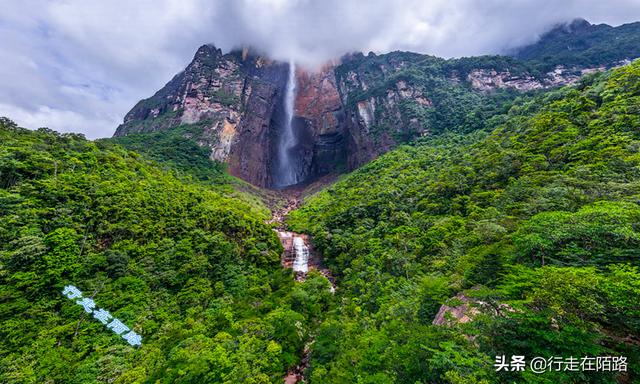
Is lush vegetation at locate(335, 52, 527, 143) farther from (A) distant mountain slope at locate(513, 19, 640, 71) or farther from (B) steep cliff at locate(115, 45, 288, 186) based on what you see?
(B) steep cliff at locate(115, 45, 288, 186)

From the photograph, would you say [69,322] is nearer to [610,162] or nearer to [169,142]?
[610,162]

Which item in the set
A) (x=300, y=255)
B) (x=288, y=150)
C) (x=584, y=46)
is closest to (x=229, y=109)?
(x=288, y=150)

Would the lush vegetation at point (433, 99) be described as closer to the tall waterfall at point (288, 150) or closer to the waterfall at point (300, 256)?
the tall waterfall at point (288, 150)

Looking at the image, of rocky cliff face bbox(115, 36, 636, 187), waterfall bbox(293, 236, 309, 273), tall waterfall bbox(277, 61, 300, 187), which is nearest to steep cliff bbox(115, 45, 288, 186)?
rocky cliff face bbox(115, 36, 636, 187)

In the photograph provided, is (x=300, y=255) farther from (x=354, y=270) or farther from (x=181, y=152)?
(x=181, y=152)

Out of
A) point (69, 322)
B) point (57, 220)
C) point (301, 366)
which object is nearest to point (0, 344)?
point (69, 322)

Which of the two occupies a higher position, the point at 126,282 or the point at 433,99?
the point at 433,99

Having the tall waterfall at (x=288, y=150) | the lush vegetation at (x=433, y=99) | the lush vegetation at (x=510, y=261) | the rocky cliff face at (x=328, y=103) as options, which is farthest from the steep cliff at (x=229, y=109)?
the lush vegetation at (x=510, y=261)
